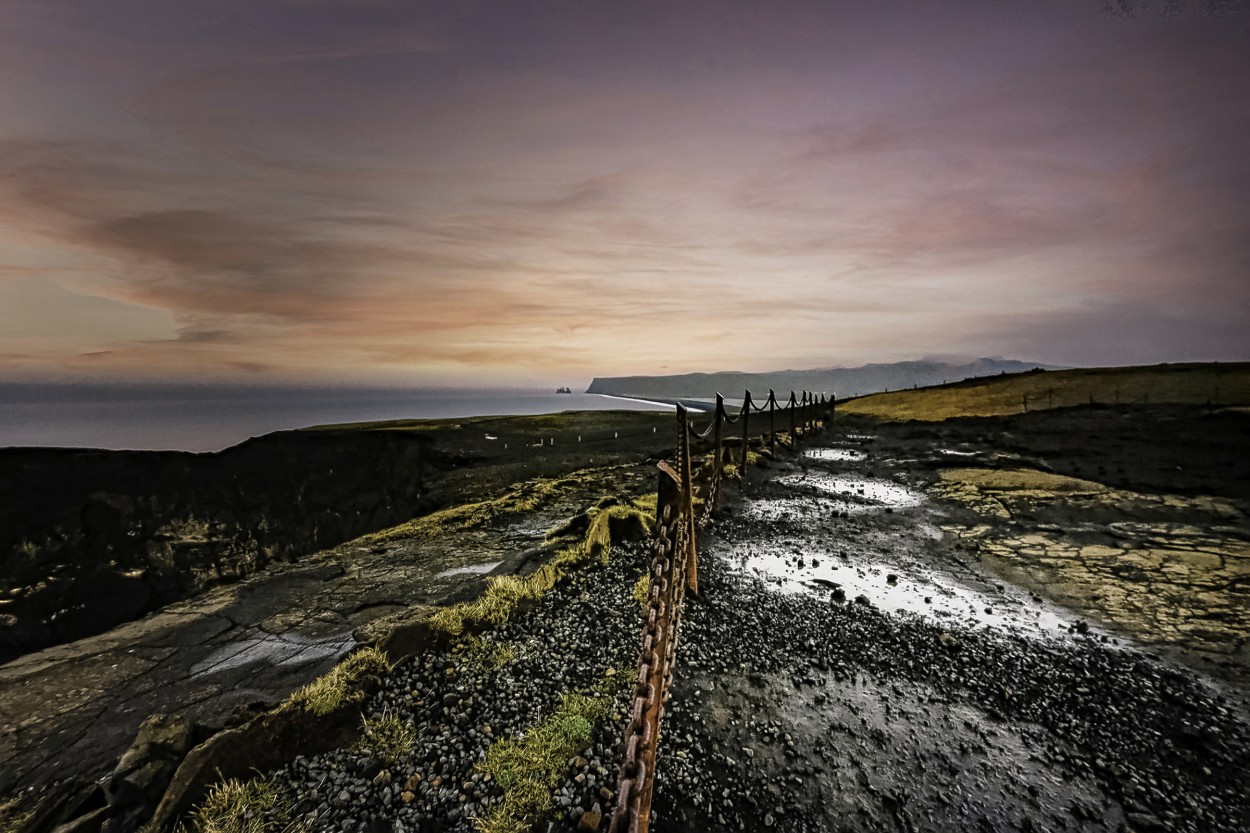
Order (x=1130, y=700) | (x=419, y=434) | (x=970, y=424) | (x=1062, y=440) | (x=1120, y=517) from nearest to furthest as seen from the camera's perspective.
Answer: (x=1130, y=700)
(x=1120, y=517)
(x=1062, y=440)
(x=970, y=424)
(x=419, y=434)

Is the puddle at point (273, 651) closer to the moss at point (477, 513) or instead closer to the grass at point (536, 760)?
the grass at point (536, 760)

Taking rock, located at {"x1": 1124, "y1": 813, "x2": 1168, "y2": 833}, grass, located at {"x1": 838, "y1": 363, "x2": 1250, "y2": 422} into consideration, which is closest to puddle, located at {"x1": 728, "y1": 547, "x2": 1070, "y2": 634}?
rock, located at {"x1": 1124, "y1": 813, "x2": 1168, "y2": 833}

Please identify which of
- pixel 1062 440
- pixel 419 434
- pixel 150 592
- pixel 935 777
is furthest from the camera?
pixel 419 434

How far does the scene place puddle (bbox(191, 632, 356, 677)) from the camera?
4.96 meters

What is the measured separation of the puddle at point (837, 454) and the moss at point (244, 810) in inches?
679

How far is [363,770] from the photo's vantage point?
10.8ft

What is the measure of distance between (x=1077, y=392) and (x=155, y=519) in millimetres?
52412

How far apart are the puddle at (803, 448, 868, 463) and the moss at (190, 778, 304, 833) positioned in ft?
56.6

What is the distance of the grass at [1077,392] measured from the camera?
26925 millimetres

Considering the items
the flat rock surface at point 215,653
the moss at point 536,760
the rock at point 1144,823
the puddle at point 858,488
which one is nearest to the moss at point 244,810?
the flat rock surface at point 215,653

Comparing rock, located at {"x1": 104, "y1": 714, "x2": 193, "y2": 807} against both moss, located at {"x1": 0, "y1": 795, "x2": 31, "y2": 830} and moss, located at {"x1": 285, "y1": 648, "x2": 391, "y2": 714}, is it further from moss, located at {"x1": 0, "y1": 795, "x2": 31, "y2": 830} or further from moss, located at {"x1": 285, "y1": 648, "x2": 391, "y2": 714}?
moss, located at {"x1": 285, "y1": 648, "x2": 391, "y2": 714}

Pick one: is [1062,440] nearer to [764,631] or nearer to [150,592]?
[764,631]

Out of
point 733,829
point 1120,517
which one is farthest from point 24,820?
point 1120,517

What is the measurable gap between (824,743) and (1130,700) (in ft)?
9.64
